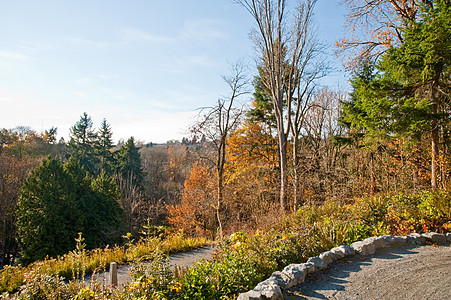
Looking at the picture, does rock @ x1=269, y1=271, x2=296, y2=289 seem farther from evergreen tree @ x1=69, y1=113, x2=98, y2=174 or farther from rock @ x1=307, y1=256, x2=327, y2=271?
evergreen tree @ x1=69, y1=113, x2=98, y2=174

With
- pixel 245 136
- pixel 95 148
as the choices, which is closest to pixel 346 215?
pixel 245 136

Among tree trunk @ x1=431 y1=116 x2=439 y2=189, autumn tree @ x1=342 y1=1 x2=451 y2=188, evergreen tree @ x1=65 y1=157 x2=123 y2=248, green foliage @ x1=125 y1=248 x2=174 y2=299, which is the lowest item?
evergreen tree @ x1=65 y1=157 x2=123 y2=248

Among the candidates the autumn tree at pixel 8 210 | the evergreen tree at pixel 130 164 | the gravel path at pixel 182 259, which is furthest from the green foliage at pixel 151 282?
the evergreen tree at pixel 130 164

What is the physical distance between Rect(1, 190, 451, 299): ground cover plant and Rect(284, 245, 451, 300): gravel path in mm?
621

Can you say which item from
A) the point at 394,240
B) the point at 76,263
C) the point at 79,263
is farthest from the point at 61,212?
the point at 394,240

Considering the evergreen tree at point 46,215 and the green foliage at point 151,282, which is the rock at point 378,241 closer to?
the green foliage at point 151,282

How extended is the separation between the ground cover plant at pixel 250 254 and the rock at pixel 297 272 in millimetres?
360

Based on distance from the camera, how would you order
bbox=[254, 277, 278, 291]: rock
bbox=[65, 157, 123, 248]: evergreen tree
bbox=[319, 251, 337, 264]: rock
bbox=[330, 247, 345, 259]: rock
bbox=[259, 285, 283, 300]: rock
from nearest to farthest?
bbox=[259, 285, 283, 300]: rock → bbox=[254, 277, 278, 291]: rock → bbox=[319, 251, 337, 264]: rock → bbox=[330, 247, 345, 259]: rock → bbox=[65, 157, 123, 248]: evergreen tree

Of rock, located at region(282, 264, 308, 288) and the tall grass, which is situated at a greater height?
rock, located at region(282, 264, 308, 288)

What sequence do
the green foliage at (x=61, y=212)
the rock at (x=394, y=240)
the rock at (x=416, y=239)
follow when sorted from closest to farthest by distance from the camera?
the rock at (x=394, y=240) → the rock at (x=416, y=239) → the green foliage at (x=61, y=212)

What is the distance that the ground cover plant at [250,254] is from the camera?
3221 millimetres

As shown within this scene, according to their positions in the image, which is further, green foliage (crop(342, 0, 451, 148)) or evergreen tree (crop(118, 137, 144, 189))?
evergreen tree (crop(118, 137, 144, 189))

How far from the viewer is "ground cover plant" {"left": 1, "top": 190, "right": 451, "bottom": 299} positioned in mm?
3221

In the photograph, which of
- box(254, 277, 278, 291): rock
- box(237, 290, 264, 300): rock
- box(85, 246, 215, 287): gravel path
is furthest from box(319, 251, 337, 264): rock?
box(85, 246, 215, 287): gravel path
